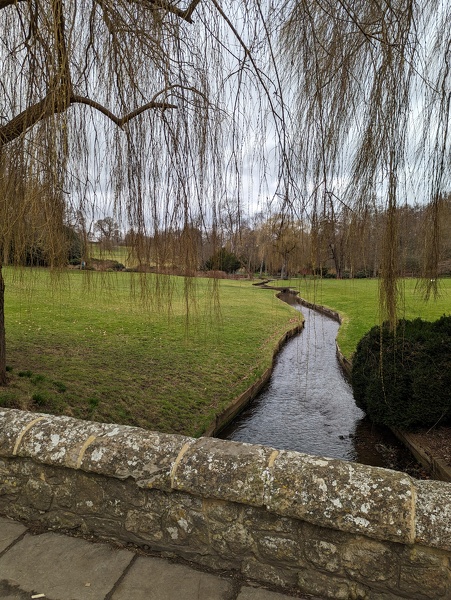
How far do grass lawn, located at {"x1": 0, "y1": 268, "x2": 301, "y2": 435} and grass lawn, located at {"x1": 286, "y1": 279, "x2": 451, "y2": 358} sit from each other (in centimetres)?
76

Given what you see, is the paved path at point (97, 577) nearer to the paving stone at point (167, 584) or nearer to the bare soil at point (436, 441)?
the paving stone at point (167, 584)

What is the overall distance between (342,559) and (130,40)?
3024 millimetres

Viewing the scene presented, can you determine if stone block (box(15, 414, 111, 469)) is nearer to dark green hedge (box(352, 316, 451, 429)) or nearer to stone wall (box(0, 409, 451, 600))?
stone wall (box(0, 409, 451, 600))

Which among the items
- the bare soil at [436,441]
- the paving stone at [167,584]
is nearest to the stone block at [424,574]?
the paving stone at [167,584]

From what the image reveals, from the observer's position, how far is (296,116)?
7.98ft

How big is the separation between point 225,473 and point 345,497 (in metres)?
0.56

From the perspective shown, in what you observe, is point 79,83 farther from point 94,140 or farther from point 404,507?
point 404,507

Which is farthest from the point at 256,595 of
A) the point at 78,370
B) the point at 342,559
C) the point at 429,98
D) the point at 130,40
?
the point at 78,370

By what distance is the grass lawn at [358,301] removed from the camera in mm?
2453

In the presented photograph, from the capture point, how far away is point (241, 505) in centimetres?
198

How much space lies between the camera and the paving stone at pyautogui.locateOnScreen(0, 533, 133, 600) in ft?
6.04

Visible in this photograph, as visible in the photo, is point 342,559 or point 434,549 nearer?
point 434,549

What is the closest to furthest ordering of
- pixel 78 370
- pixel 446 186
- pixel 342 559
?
1. pixel 342 559
2. pixel 446 186
3. pixel 78 370

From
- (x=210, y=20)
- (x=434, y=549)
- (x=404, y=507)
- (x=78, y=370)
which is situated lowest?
(x=78, y=370)
